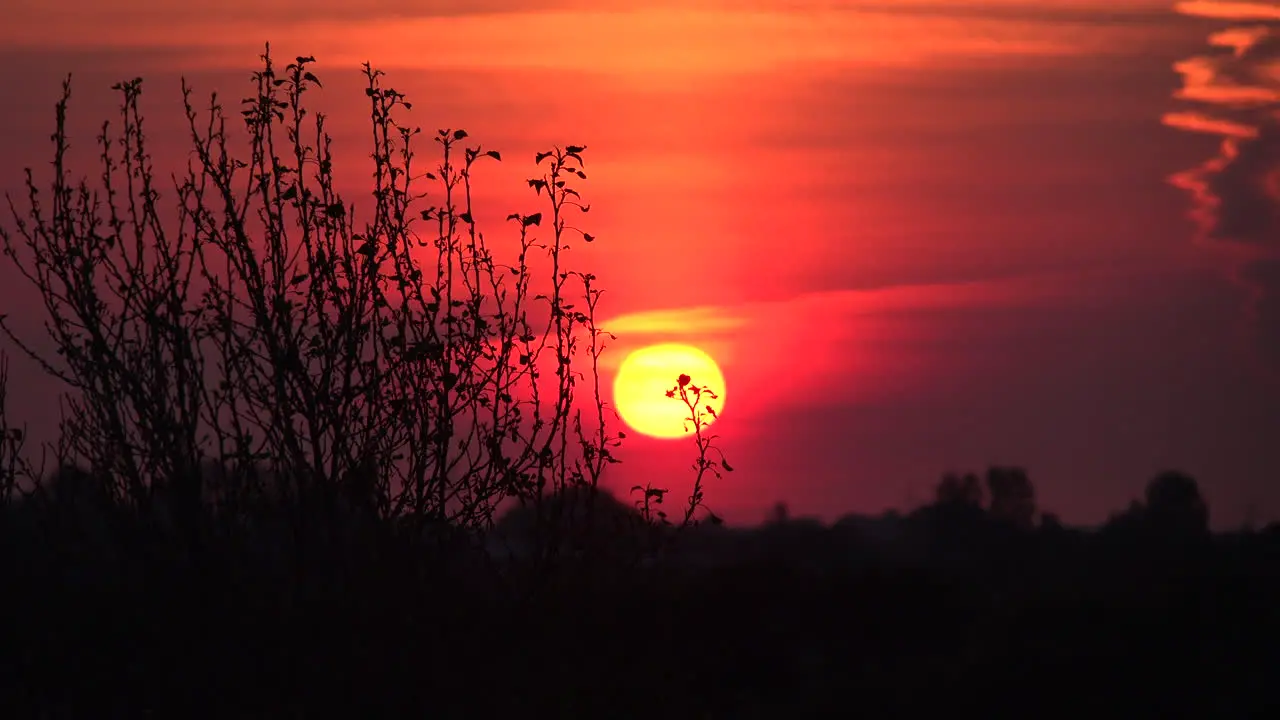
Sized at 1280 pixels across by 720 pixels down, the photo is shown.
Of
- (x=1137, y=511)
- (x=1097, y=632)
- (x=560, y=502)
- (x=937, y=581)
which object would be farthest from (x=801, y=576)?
(x=1137, y=511)

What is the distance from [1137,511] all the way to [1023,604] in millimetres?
21605

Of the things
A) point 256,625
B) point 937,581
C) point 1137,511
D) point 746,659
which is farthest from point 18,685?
point 1137,511

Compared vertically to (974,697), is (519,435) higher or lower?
higher

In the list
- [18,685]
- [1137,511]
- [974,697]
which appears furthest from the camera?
[1137,511]

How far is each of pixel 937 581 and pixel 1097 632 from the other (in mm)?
6494

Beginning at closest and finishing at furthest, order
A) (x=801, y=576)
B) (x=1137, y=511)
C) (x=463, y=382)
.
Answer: (x=463, y=382)
(x=801, y=576)
(x=1137, y=511)

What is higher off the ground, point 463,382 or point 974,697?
point 463,382

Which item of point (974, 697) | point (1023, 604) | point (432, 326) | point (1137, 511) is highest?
point (1137, 511)

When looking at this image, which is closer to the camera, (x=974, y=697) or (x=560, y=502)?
(x=560, y=502)

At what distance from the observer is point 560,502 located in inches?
343

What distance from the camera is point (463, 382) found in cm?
842

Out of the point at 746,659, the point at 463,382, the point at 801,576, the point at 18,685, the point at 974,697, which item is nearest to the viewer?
the point at 463,382

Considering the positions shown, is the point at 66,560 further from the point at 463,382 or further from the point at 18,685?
the point at 463,382

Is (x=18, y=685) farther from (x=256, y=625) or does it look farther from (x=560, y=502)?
(x=560, y=502)
